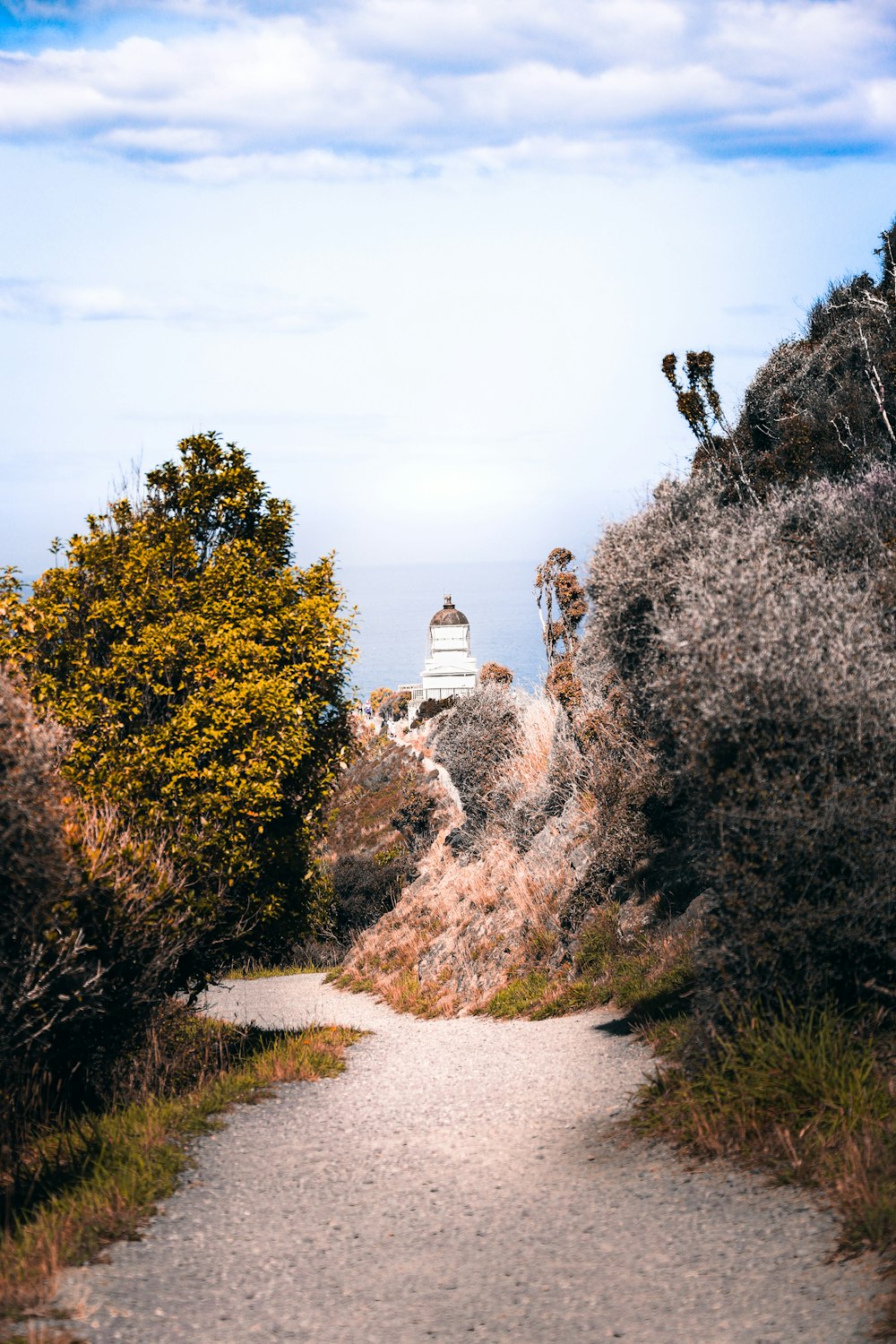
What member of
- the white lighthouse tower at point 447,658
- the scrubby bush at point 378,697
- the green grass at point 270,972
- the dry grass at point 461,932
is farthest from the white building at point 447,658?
the dry grass at point 461,932

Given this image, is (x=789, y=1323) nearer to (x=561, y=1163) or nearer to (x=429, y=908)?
(x=561, y=1163)

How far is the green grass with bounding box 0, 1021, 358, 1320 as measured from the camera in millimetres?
6004

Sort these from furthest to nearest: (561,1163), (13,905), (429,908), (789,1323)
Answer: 1. (429,908)
2. (561,1163)
3. (13,905)
4. (789,1323)

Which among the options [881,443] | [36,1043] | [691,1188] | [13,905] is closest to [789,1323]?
[691,1188]

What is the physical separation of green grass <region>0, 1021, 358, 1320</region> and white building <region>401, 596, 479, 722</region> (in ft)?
164

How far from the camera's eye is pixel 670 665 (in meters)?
8.80

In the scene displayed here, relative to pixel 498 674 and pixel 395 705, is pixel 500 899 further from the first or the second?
pixel 395 705

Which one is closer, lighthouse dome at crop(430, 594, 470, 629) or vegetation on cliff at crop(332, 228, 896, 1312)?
vegetation on cliff at crop(332, 228, 896, 1312)

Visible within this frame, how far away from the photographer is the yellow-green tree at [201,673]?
11.4 meters

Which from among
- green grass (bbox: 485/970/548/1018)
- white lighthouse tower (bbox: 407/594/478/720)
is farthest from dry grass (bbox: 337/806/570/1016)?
white lighthouse tower (bbox: 407/594/478/720)

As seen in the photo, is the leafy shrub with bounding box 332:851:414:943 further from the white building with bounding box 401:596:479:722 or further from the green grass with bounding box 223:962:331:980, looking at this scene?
the white building with bounding box 401:596:479:722

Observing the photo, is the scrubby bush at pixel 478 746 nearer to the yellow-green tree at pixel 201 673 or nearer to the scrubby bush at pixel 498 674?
the scrubby bush at pixel 498 674

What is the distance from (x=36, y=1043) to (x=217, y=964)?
3795 mm

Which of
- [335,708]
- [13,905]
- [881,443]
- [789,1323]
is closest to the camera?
→ [789,1323]
